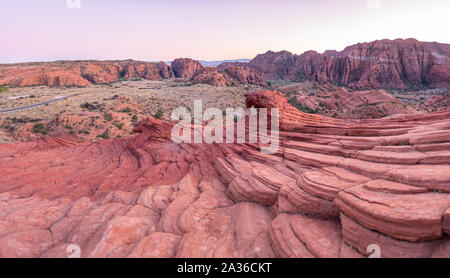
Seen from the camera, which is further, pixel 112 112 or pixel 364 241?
pixel 112 112

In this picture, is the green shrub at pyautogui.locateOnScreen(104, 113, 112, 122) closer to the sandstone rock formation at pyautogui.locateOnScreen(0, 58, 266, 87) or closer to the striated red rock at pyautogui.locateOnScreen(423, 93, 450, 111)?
the sandstone rock formation at pyautogui.locateOnScreen(0, 58, 266, 87)

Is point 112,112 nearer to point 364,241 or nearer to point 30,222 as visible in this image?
point 30,222

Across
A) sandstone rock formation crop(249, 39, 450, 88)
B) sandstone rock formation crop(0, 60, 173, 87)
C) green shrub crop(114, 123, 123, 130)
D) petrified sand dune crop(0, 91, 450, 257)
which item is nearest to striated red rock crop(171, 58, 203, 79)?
sandstone rock formation crop(0, 60, 173, 87)

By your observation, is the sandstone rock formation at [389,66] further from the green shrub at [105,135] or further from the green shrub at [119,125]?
the green shrub at [105,135]

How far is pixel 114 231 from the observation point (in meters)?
7.16

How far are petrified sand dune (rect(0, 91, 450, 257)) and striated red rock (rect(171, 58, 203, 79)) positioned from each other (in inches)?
6249

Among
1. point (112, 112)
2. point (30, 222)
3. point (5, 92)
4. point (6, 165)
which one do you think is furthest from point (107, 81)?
point (30, 222)

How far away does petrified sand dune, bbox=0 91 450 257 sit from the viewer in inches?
212

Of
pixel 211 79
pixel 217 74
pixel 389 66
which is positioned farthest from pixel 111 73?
pixel 389 66

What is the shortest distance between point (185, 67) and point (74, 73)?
7528 cm

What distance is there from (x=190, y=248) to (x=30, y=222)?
7869 mm

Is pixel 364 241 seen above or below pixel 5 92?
below

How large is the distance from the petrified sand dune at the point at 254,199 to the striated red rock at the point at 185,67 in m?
159

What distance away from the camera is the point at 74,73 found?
115 m
